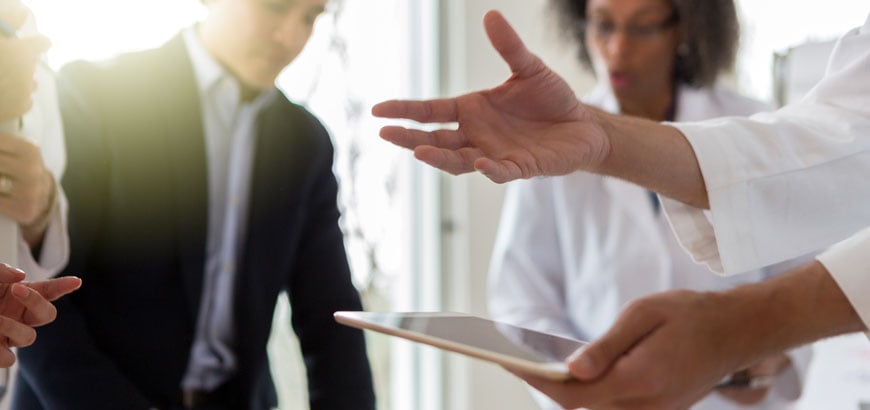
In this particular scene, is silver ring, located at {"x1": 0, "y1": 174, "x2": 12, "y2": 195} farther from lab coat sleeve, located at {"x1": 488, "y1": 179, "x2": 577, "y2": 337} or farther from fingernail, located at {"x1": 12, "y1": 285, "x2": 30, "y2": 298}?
lab coat sleeve, located at {"x1": 488, "y1": 179, "x2": 577, "y2": 337}

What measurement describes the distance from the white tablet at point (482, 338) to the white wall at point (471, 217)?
62.4 inches

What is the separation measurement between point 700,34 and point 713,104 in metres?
0.12

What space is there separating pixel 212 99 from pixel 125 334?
0.29 metres

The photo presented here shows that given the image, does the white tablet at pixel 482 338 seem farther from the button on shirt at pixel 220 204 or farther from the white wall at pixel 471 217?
the white wall at pixel 471 217

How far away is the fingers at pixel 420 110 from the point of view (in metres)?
0.79

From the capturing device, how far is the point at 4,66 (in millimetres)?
774

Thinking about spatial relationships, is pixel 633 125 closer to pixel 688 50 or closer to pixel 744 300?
pixel 744 300

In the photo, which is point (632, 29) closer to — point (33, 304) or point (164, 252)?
point (164, 252)

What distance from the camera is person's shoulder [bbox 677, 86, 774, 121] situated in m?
1.56

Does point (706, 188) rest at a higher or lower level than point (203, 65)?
lower

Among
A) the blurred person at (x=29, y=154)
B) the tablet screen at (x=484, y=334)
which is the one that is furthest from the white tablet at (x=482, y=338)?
the blurred person at (x=29, y=154)

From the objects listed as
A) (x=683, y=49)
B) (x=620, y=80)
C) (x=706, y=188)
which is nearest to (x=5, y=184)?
(x=706, y=188)

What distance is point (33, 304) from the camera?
0.70 metres

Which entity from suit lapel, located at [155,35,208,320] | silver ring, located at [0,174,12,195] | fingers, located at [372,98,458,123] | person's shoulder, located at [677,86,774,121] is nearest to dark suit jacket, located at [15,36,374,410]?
suit lapel, located at [155,35,208,320]
